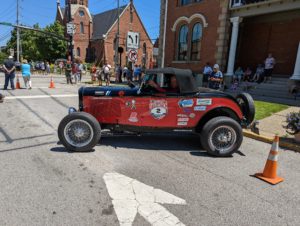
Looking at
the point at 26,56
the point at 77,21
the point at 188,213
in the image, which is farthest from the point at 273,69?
the point at 26,56

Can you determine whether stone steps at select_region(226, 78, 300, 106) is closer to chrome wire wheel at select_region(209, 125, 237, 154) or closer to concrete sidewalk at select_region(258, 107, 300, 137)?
concrete sidewalk at select_region(258, 107, 300, 137)

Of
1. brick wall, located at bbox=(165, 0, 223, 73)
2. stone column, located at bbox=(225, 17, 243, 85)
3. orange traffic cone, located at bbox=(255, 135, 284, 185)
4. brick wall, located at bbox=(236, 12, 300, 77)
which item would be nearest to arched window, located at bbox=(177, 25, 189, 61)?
brick wall, located at bbox=(165, 0, 223, 73)

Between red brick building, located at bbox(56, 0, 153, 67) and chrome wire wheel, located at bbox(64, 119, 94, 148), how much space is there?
44481mm

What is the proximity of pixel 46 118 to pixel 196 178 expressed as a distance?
5.20m

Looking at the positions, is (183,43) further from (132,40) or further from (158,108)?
→ (158,108)

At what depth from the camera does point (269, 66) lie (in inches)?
529

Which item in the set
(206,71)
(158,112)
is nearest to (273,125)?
(158,112)

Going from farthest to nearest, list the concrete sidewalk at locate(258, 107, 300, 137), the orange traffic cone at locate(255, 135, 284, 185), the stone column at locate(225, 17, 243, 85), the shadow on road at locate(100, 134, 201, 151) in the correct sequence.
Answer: the stone column at locate(225, 17, 243, 85) < the concrete sidewalk at locate(258, 107, 300, 137) < the shadow on road at locate(100, 134, 201, 151) < the orange traffic cone at locate(255, 135, 284, 185)

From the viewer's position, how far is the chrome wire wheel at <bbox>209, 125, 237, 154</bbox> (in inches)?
188

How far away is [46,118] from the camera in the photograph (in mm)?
7258

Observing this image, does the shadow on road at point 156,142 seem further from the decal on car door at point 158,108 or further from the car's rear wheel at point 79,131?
the decal on car door at point 158,108

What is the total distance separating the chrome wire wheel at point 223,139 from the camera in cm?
478

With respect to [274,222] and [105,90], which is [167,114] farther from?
[274,222]

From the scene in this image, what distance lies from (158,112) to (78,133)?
5.32 ft
